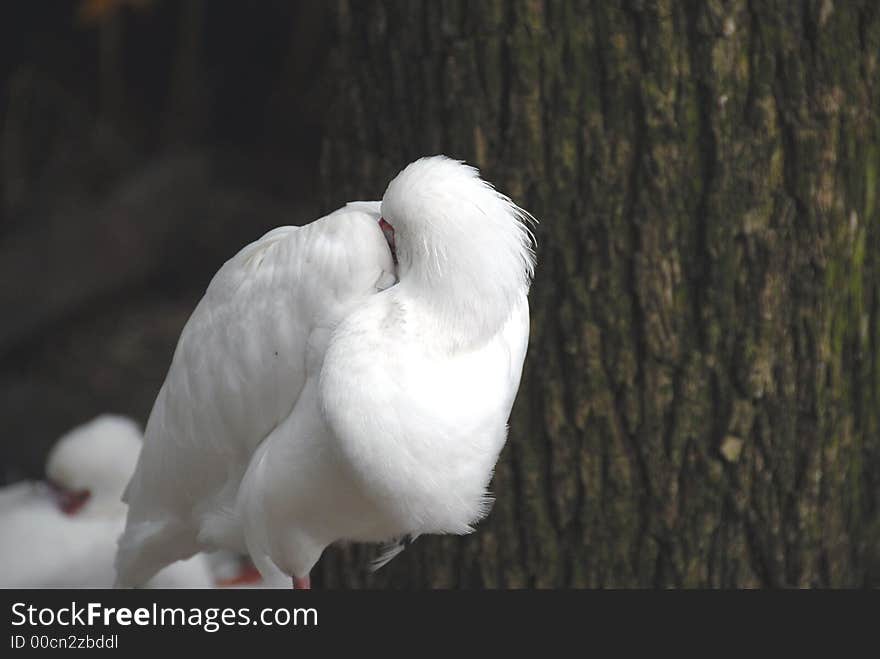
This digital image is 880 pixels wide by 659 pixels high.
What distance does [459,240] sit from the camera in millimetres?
1669

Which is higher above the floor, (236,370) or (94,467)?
(94,467)

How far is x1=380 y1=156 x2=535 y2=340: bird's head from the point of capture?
5.49 ft

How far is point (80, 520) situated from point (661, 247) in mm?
1780

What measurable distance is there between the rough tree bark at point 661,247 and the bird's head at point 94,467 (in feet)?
3.17

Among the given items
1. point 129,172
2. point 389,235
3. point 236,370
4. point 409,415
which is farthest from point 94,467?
point 129,172

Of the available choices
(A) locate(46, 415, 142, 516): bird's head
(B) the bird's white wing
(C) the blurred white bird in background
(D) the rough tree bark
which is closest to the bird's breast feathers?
(B) the bird's white wing

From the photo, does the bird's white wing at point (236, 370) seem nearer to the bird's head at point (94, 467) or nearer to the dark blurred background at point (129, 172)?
the bird's head at point (94, 467)

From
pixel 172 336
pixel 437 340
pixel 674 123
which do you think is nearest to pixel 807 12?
pixel 674 123

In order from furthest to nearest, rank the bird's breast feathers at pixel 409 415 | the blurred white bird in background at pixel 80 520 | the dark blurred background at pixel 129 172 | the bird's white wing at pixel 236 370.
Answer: the dark blurred background at pixel 129 172 < the blurred white bird in background at pixel 80 520 < the bird's white wing at pixel 236 370 < the bird's breast feathers at pixel 409 415

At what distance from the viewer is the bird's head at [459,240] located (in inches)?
65.9

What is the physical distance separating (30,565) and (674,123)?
6.60 ft

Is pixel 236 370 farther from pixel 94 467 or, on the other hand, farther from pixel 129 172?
pixel 129 172

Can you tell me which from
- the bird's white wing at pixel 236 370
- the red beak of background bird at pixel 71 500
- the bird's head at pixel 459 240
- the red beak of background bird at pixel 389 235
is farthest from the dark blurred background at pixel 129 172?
the bird's head at pixel 459 240

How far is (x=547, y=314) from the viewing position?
7.98 ft
